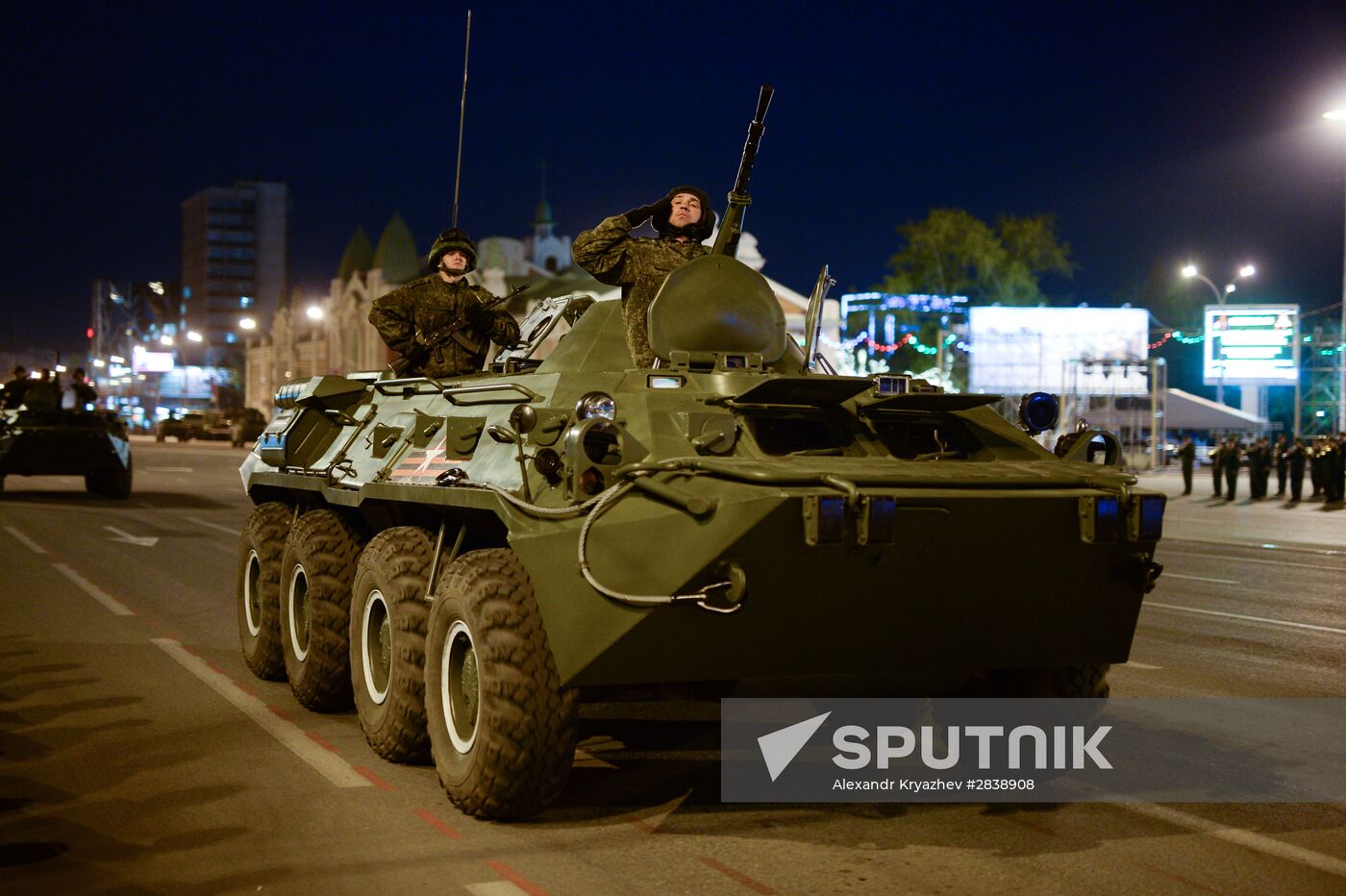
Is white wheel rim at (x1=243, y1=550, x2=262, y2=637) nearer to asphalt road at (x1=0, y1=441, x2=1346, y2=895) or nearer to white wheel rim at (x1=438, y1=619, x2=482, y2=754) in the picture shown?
asphalt road at (x1=0, y1=441, x2=1346, y2=895)

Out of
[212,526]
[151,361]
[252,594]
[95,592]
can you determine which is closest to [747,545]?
[252,594]

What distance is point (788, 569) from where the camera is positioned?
542 centimetres

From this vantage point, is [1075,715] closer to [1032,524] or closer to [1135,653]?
[1032,524]

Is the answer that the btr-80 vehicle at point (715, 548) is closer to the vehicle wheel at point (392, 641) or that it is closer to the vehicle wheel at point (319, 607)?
the vehicle wheel at point (392, 641)

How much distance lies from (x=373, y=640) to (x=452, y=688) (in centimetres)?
128

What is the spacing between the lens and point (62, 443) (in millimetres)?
26375

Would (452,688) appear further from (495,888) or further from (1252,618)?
(1252,618)

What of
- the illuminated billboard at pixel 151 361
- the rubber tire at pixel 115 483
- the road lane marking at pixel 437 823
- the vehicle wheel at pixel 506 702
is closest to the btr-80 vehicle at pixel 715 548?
the vehicle wheel at pixel 506 702

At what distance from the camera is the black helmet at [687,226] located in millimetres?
7730

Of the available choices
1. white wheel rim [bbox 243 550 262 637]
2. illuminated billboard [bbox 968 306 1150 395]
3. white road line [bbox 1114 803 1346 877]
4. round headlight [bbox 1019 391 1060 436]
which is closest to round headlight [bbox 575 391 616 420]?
round headlight [bbox 1019 391 1060 436]

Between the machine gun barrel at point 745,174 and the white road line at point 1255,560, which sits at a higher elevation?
the machine gun barrel at point 745,174

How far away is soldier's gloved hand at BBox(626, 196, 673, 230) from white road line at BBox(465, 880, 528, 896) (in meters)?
3.47

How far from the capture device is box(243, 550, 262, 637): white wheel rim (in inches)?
379

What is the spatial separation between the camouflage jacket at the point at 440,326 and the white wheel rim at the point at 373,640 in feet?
7.02
